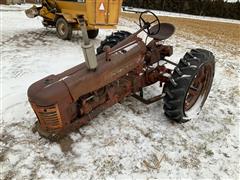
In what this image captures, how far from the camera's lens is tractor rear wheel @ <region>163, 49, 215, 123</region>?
360cm

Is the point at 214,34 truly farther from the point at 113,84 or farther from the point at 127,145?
the point at 127,145

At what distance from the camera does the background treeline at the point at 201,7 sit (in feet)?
92.9

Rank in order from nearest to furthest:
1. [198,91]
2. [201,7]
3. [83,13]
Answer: [198,91] < [83,13] < [201,7]

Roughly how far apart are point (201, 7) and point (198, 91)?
2673 cm

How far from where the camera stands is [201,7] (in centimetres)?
2838

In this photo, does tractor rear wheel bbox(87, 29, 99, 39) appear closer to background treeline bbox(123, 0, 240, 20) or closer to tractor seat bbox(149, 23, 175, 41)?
tractor seat bbox(149, 23, 175, 41)

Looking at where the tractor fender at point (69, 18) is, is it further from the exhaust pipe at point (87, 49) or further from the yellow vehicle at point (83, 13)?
the exhaust pipe at point (87, 49)

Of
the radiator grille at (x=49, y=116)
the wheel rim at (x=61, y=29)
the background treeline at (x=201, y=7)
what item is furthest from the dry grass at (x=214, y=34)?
the background treeline at (x=201, y=7)

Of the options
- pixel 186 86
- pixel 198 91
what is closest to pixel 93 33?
pixel 198 91

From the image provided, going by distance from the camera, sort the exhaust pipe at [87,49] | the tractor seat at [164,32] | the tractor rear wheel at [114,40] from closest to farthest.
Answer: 1. the exhaust pipe at [87,49]
2. the tractor seat at [164,32]
3. the tractor rear wheel at [114,40]

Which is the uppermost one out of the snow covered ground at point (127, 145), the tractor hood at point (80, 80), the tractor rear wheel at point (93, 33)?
the tractor hood at point (80, 80)

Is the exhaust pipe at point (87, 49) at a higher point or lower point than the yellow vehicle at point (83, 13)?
higher

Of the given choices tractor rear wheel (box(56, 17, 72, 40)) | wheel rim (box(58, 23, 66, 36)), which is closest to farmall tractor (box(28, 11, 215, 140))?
tractor rear wheel (box(56, 17, 72, 40))

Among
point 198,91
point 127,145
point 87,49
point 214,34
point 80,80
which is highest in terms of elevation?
point 87,49
